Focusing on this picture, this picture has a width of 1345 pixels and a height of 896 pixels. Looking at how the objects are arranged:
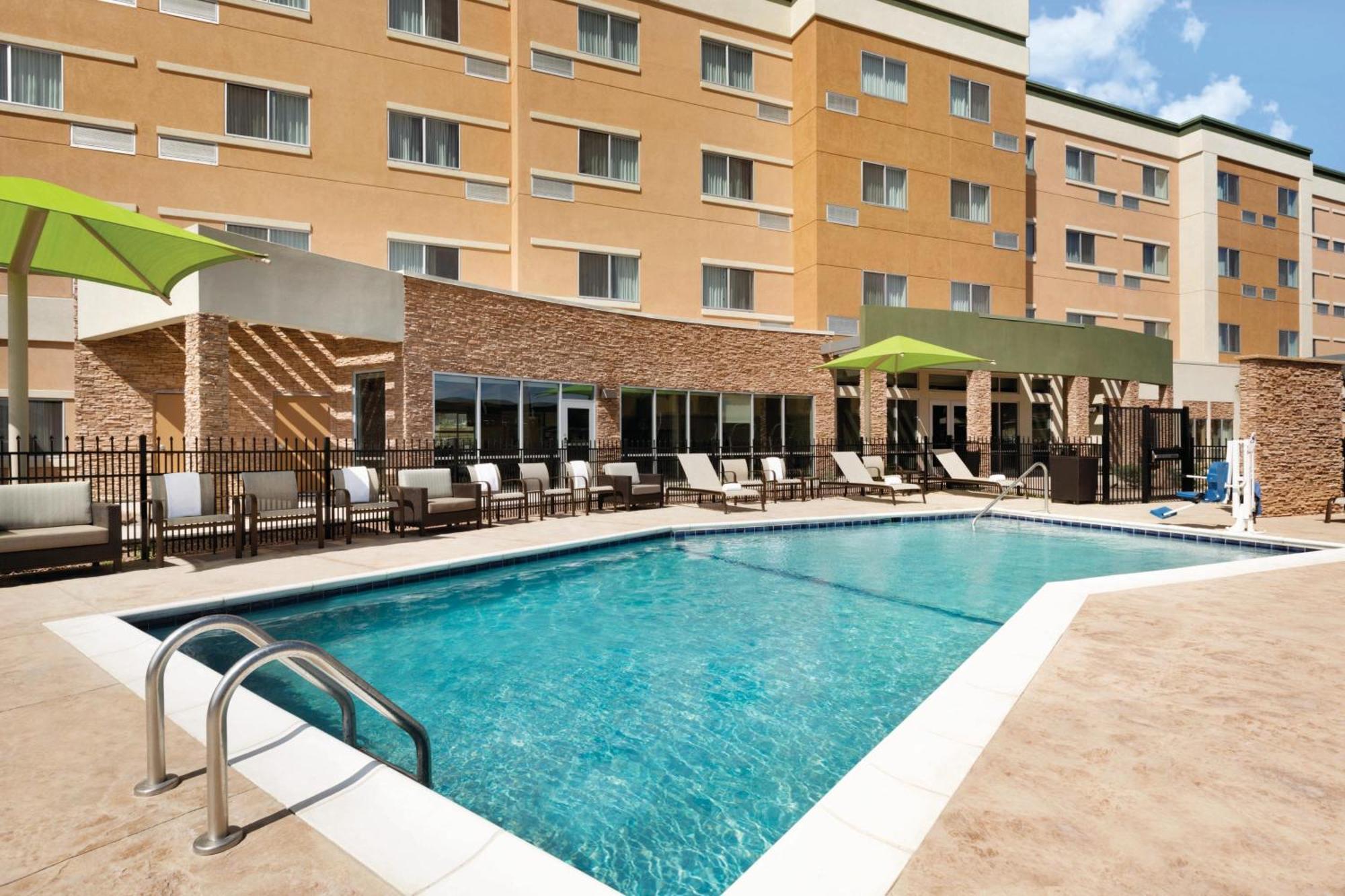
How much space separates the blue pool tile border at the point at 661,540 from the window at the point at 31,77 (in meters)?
15.0

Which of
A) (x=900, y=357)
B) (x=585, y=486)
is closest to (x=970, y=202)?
(x=900, y=357)

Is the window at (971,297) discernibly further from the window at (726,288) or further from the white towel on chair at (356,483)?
the white towel on chair at (356,483)

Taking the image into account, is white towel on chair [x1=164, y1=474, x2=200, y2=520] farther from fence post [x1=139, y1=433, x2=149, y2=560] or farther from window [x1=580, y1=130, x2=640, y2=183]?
window [x1=580, y1=130, x2=640, y2=183]

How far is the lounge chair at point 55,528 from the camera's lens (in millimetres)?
6992

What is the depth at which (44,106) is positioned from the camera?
14.6 m

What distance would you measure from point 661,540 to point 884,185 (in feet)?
53.1

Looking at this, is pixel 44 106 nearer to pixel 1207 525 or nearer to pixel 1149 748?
pixel 1149 748

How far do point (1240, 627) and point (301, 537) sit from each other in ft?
37.1

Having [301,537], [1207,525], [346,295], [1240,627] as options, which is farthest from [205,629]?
[1207,525]

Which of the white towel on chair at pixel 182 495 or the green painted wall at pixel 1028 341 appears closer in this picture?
the white towel on chair at pixel 182 495

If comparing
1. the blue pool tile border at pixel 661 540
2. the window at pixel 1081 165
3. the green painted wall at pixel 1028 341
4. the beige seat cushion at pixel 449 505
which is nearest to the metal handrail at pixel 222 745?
the blue pool tile border at pixel 661 540

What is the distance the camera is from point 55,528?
7609 mm

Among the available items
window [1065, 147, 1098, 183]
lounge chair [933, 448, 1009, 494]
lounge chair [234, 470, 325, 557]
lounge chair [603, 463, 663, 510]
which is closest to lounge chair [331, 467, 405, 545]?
lounge chair [234, 470, 325, 557]

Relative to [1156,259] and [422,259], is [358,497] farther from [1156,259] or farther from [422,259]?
[1156,259]
